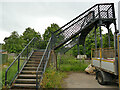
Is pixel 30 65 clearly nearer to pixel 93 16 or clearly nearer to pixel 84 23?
pixel 84 23

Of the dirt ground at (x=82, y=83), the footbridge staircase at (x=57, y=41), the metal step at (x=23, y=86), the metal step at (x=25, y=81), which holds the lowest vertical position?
the dirt ground at (x=82, y=83)

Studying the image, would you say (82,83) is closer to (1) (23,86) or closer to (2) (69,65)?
(1) (23,86)

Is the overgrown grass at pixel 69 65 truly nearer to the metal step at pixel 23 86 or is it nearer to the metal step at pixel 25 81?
the metal step at pixel 25 81

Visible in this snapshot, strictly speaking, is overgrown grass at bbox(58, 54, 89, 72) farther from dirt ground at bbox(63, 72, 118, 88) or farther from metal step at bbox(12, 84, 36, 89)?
metal step at bbox(12, 84, 36, 89)

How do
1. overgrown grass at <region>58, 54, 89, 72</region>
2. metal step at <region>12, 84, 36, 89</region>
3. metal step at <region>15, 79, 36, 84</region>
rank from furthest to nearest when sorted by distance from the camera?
overgrown grass at <region>58, 54, 89, 72</region>, metal step at <region>15, 79, 36, 84</region>, metal step at <region>12, 84, 36, 89</region>

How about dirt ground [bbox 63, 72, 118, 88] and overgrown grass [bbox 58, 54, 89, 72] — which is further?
overgrown grass [bbox 58, 54, 89, 72]

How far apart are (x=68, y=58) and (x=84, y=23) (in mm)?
4919

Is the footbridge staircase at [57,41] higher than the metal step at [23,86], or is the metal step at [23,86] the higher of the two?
the footbridge staircase at [57,41]

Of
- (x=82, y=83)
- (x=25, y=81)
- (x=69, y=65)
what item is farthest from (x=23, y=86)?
(x=69, y=65)

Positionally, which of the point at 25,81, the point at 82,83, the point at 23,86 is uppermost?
the point at 25,81

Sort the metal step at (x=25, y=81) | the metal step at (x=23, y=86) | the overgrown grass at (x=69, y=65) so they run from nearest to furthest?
the metal step at (x=23, y=86)
the metal step at (x=25, y=81)
the overgrown grass at (x=69, y=65)

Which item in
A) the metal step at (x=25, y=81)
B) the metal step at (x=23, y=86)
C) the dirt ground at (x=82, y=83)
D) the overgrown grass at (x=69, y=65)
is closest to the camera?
the metal step at (x=23, y=86)

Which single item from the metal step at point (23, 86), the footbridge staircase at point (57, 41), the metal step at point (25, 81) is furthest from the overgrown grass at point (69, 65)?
the metal step at point (23, 86)

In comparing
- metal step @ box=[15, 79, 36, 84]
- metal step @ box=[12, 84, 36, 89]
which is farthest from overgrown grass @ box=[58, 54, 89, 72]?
metal step @ box=[12, 84, 36, 89]
